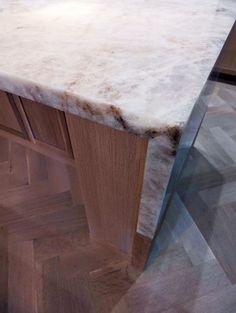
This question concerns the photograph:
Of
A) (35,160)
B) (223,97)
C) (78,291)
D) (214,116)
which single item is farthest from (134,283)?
(223,97)

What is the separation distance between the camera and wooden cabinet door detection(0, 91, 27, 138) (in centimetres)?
57

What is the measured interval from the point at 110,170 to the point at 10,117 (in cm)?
35

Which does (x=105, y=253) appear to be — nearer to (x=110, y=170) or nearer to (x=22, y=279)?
(x=22, y=279)

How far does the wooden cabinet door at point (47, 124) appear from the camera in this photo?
20.1 inches

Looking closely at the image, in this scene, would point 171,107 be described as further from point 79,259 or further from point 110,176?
point 79,259

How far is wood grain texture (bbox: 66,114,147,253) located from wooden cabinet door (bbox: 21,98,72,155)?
53 millimetres

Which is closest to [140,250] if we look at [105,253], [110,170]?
[105,253]

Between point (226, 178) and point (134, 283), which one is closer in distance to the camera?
point (134, 283)

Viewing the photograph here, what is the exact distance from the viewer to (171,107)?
1.04ft

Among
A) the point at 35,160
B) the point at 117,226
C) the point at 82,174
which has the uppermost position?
the point at 82,174

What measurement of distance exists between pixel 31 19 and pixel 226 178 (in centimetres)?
111

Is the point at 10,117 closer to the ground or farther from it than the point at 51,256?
farther from it

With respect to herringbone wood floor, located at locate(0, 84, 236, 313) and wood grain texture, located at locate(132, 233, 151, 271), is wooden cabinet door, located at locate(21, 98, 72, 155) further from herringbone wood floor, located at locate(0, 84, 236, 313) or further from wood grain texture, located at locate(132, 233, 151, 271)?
herringbone wood floor, located at locate(0, 84, 236, 313)

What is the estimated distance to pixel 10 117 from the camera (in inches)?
25.0
